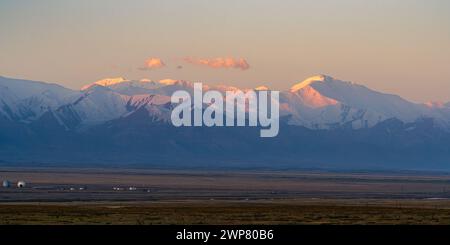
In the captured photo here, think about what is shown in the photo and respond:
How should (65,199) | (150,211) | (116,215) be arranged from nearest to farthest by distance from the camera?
1. (116,215)
2. (150,211)
3. (65,199)

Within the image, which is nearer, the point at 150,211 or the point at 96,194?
the point at 150,211

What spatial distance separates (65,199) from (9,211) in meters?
35.3

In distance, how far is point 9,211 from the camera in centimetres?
8581
